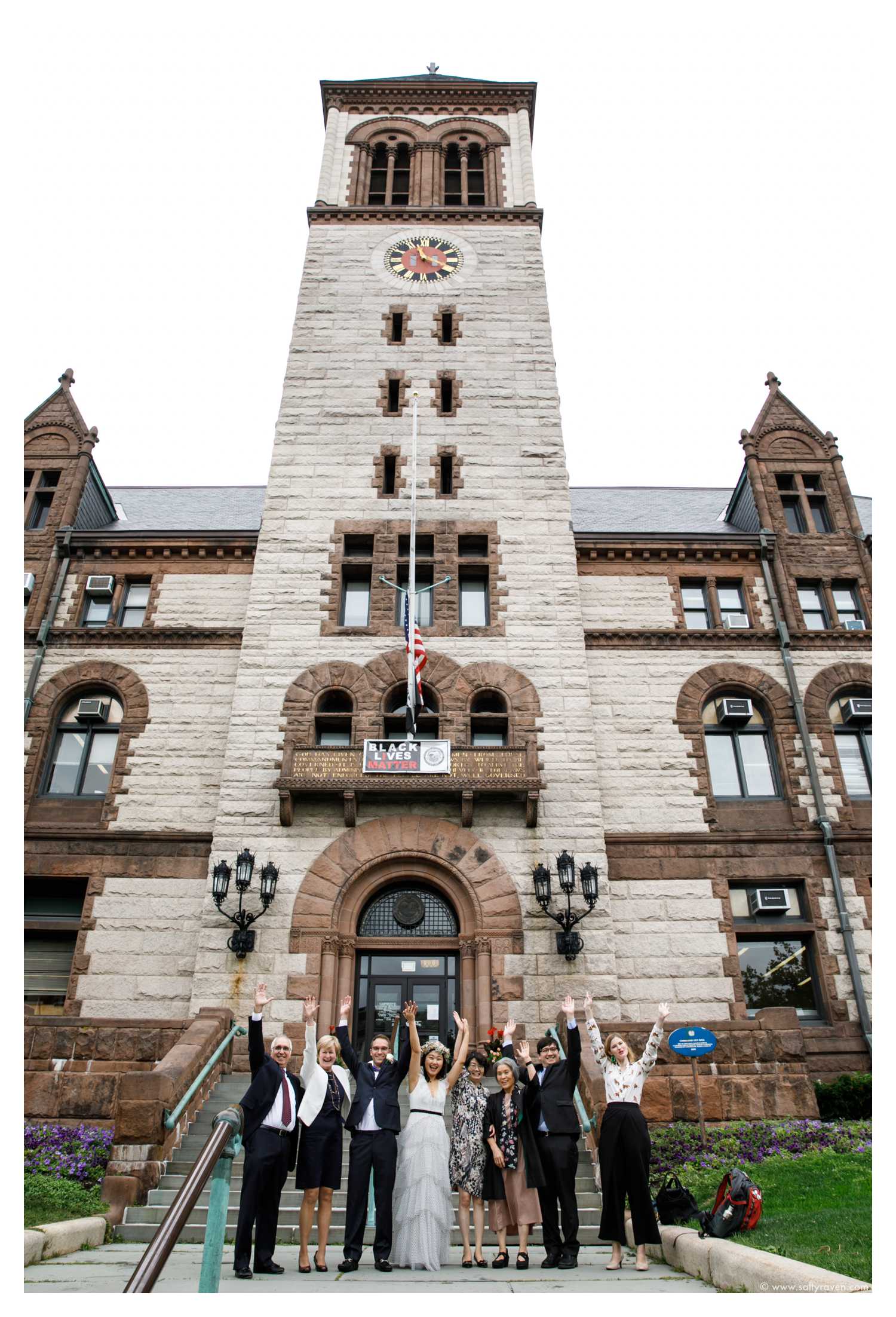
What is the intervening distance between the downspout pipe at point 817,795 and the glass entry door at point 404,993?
7655 millimetres

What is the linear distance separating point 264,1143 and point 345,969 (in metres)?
8.62

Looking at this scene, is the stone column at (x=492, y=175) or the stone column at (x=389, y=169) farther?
the stone column at (x=389, y=169)

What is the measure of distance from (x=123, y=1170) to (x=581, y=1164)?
18.0 ft

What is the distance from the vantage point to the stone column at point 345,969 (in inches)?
632

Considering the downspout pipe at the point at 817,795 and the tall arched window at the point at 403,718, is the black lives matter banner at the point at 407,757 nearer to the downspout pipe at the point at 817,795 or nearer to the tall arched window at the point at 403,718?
the tall arched window at the point at 403,718

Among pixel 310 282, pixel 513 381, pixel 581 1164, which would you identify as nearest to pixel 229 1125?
pixel 581 1164

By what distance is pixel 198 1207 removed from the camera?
994 cm

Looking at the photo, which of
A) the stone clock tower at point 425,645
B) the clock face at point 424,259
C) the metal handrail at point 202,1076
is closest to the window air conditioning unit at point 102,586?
the stone clock tower at point 425,645

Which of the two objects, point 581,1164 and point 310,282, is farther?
point 310,282

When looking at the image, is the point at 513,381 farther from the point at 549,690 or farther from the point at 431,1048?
the point at 431,1048

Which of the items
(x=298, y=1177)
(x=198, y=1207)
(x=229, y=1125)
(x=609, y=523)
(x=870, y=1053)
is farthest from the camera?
(x=609, y=523)

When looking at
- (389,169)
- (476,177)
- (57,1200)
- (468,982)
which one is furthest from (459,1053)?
(476,177)

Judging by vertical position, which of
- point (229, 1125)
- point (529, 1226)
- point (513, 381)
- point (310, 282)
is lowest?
point (529, 1226)

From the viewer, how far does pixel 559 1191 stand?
8.17 meters
